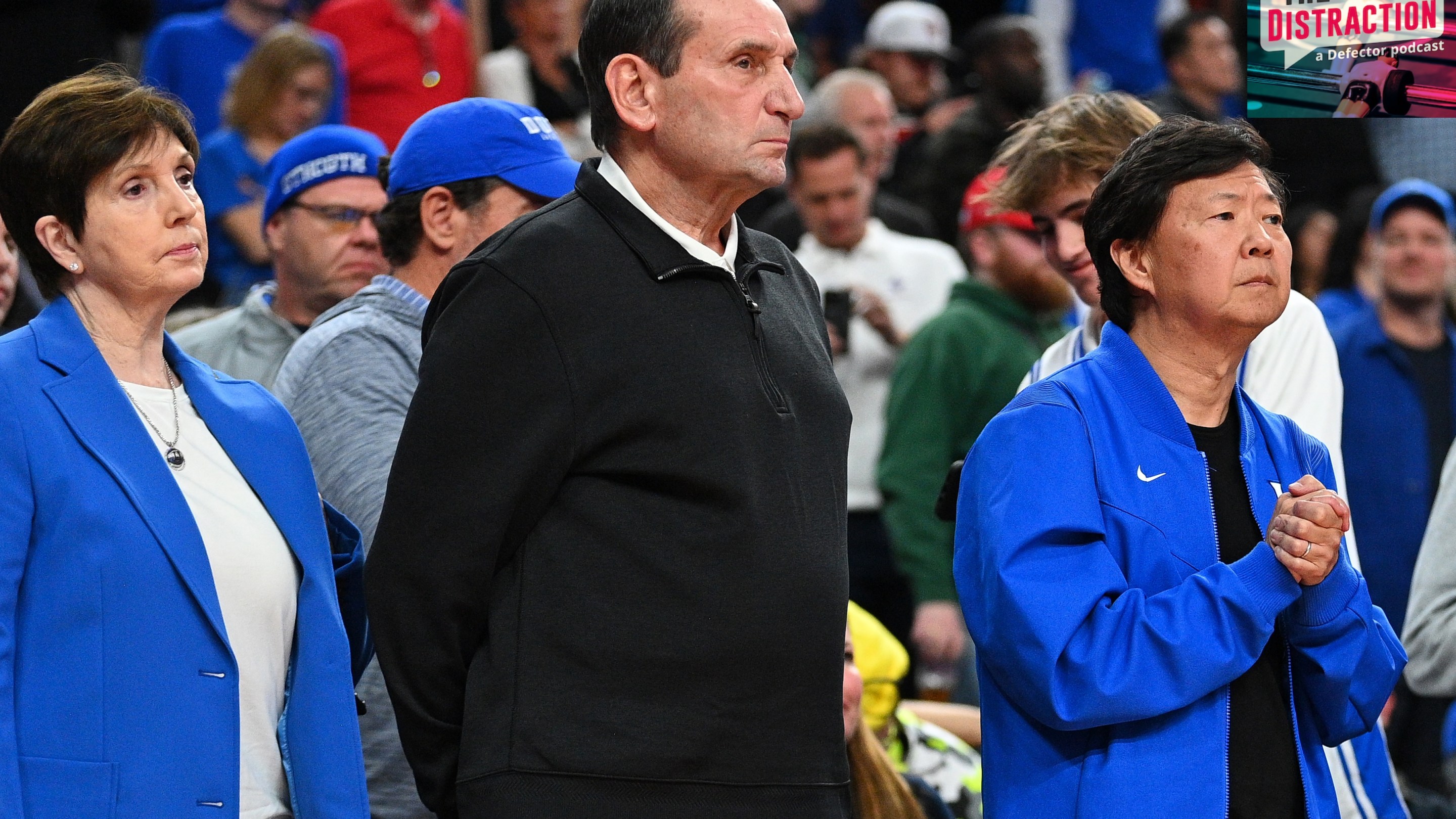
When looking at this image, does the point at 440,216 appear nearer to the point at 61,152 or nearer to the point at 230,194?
the point at 61,152

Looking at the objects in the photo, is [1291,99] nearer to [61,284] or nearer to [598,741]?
[598,741]

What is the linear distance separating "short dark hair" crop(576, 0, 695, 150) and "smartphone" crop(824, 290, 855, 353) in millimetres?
3137

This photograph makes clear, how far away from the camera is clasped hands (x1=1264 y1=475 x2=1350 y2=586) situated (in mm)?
2535

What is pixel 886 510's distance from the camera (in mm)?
5738

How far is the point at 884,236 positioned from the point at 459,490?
4.43 metres

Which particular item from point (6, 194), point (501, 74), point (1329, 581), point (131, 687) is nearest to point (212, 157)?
point (501, 74)

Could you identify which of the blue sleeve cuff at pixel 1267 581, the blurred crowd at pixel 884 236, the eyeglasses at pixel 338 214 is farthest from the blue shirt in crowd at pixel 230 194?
the blue sleeve cuff at pixel 1267 581

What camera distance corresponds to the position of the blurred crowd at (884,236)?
3.50 m

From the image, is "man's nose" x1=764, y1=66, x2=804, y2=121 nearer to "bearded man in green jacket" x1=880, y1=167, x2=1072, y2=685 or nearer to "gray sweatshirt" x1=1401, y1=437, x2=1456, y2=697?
"gray sweatshirt" x1=1401, y1=437, x2=1456, y2=697

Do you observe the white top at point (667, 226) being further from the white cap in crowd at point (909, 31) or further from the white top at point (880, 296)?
the white cap in crowd at point (909, 31)

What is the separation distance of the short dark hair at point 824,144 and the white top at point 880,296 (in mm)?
305

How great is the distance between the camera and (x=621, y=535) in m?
2.50

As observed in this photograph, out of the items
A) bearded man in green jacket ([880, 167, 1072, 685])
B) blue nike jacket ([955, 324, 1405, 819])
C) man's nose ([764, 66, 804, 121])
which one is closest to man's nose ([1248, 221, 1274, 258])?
blue nike jacket ([955, 324, 1405, 819])
